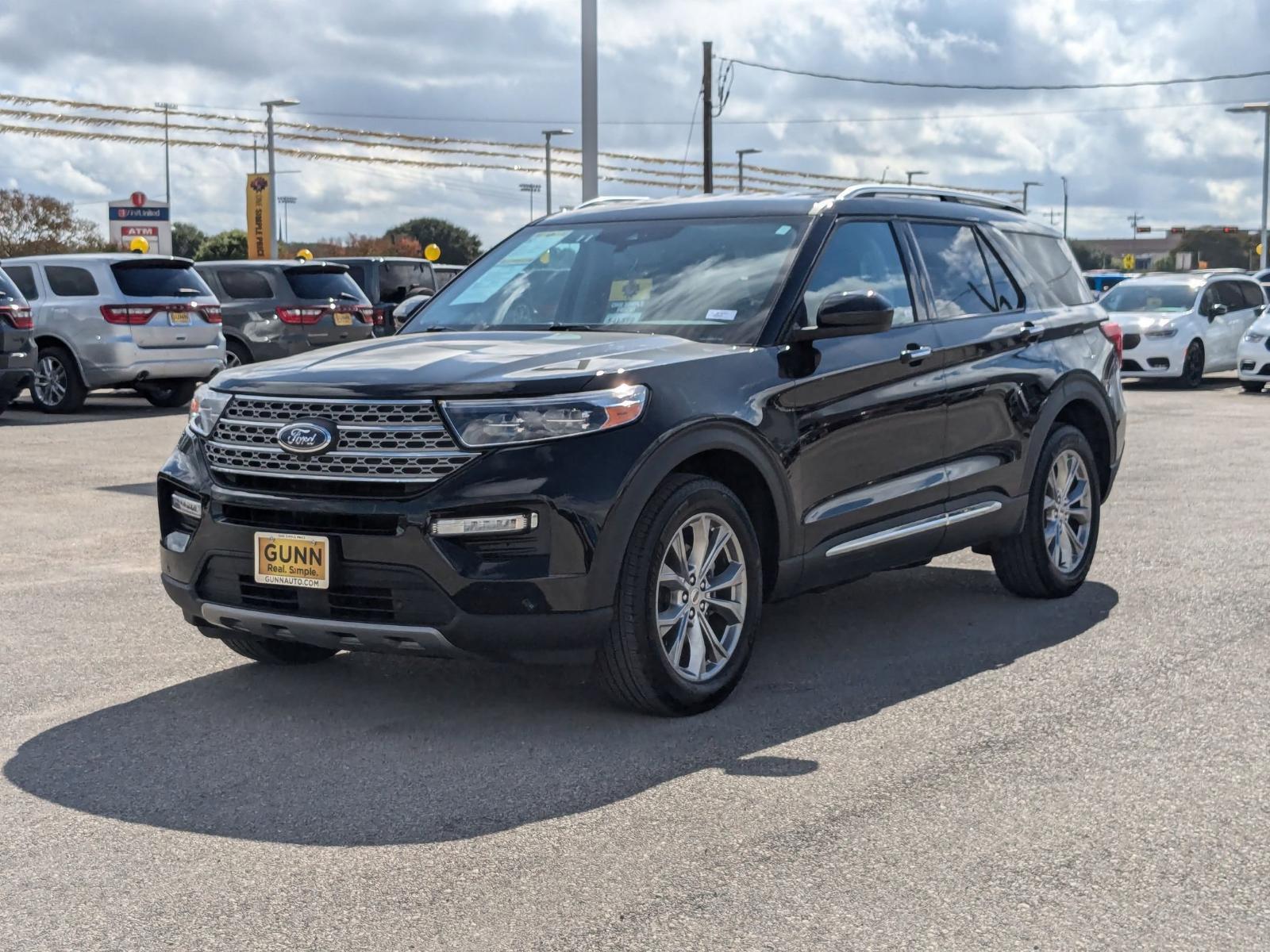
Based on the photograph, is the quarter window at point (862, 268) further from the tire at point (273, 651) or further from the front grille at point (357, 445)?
the tire at point (273, 651)

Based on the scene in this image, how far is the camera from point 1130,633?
673 centimetres

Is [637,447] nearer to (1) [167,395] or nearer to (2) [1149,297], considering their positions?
(1) [167,395]

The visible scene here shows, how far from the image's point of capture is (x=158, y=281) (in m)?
18.5

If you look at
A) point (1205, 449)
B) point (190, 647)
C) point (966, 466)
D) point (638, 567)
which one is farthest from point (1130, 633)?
point (1205, 449)

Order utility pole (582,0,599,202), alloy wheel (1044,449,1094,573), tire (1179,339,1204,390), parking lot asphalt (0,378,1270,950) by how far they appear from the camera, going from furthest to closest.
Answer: tire (1179,339,1204,390) → utility pole (582,0,599,202) → alloy wheel (1044,449,1094,573) → parking lot asphalt (0,378,1270,950)

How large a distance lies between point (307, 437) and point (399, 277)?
1976 centimetres

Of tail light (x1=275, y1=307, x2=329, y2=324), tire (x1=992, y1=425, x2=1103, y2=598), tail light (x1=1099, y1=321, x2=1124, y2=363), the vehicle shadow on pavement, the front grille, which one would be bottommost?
the vehicle shadow on pavement

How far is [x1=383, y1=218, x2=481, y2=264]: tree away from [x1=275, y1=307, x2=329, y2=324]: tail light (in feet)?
253

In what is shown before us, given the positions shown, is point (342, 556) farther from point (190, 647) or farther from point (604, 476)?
point (190, 647)

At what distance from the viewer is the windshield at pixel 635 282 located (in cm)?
596

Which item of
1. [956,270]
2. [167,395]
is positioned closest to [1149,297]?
[167,395]

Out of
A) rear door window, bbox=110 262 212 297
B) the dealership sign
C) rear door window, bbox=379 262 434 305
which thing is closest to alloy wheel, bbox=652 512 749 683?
rear door window, bbox=110 262 212 297

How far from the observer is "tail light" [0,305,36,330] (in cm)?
1581

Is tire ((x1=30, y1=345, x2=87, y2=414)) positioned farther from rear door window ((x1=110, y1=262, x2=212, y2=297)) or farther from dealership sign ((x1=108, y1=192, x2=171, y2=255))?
dealership sign ((x1=108, y1=192, x2=171, y2=255))
